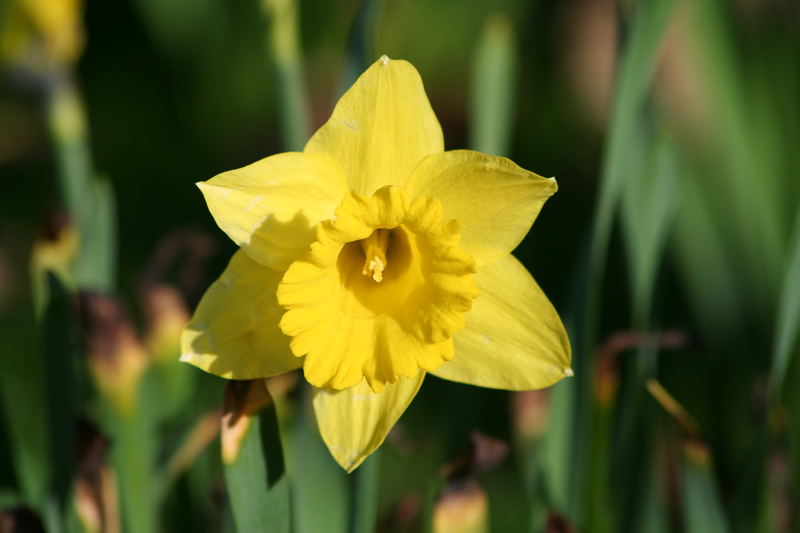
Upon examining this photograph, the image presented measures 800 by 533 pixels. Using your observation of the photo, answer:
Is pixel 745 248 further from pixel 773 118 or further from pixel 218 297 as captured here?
pixel 218 297

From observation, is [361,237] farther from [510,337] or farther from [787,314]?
[787,314]

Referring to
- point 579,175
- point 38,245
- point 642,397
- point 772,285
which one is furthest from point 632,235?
point 579,175

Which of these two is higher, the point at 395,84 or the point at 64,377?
the point at 395,84

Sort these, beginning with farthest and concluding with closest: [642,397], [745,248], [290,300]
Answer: [745,248] < [642,397] < [290,300]

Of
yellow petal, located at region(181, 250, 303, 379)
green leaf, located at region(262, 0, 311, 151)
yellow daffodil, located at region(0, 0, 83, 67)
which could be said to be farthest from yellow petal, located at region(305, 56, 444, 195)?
yellow daffodil, located at region(0, 0, 83, 67)

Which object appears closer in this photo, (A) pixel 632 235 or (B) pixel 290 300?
(B) pixel 290 300

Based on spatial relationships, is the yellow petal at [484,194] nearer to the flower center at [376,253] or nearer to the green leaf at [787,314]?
the flower center at [376,253]

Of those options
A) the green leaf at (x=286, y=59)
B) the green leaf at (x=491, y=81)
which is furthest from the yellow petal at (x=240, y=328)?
the green leaf at (x=491, y=81)
